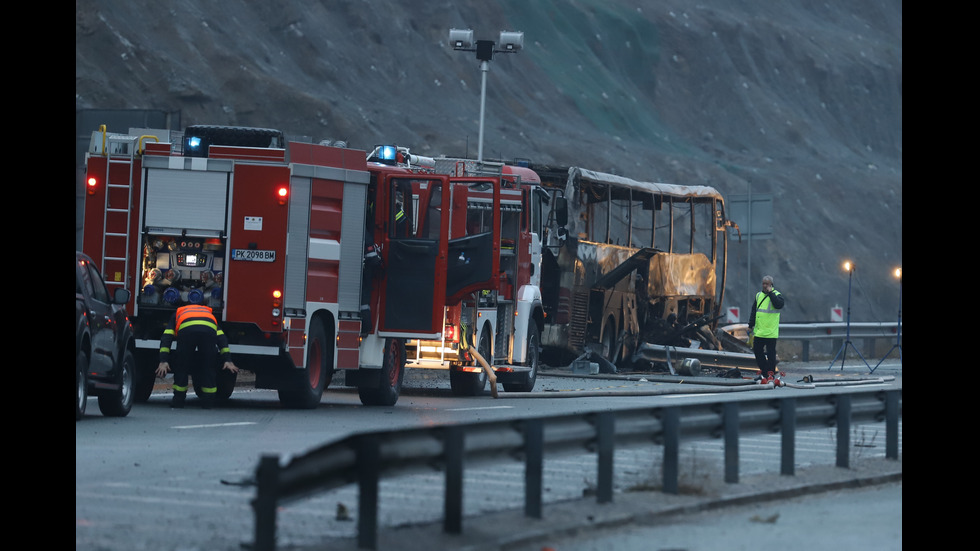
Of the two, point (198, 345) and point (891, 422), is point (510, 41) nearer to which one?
point (198, 345)

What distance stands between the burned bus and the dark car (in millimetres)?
9901

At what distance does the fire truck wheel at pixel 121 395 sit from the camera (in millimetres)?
17297

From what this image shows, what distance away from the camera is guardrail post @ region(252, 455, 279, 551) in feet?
24.8

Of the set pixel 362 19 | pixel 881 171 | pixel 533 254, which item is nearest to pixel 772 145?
pixel 881 171

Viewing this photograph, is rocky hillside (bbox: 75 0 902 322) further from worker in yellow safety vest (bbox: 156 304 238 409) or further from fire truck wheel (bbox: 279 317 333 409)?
worker in yellow safety vest (bbox: 156 304 238 409)

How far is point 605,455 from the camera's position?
1034 centimetres

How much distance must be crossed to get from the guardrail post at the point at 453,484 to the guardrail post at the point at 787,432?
412cm

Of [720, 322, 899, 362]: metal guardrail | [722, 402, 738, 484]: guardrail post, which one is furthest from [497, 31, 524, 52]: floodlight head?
[722, 402, 738, 484]: guardrail post

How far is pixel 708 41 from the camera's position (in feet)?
275

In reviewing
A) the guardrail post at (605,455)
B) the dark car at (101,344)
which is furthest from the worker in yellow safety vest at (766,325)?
the guardrail post at (605,455)

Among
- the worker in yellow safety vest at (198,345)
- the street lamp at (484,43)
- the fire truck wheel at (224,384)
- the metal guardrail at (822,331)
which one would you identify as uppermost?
the street lamp at (484,43)

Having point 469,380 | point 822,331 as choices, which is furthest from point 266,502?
point 822,331

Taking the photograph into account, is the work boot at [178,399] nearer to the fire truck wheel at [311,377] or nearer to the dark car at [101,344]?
the dark car at [101,344]
